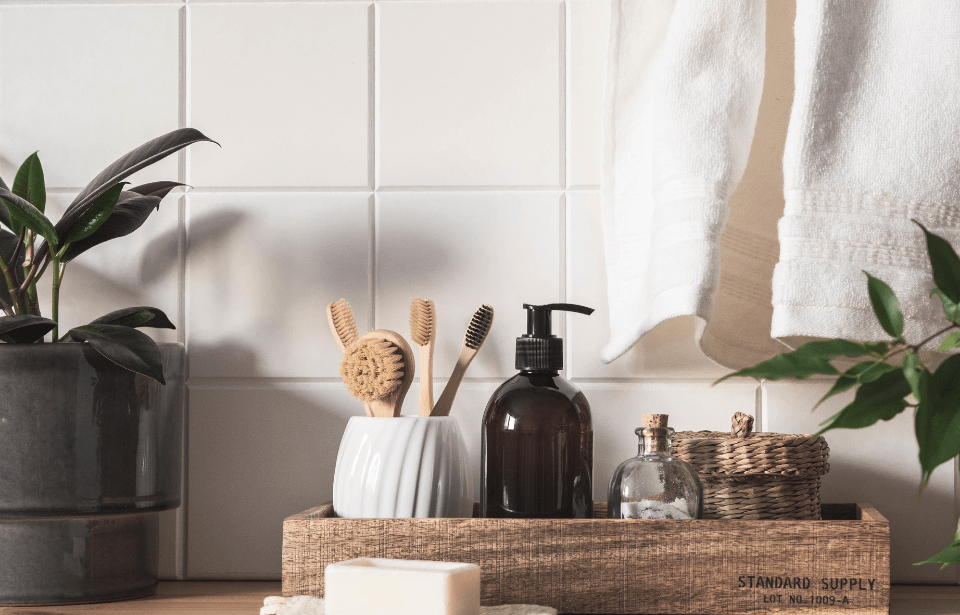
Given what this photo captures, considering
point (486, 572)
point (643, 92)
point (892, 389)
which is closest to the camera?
point (892, 389)

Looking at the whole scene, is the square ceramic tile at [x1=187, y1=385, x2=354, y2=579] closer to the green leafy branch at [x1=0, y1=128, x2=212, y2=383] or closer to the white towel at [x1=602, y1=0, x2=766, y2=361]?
the green leafy branch at [x1=0, y1=128, x2=212, y2=383]

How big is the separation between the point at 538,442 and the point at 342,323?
0.19 metres

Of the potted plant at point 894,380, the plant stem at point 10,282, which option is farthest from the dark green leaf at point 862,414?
the plant stem at point 10,282

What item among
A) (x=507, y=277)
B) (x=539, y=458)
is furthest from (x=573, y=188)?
(x=539, y=458)

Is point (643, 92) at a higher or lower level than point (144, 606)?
higher

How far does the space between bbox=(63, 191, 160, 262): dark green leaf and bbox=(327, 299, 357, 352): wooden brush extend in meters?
0.17

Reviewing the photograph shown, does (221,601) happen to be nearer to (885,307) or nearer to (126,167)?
(126,167)

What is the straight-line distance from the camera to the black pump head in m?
0.56

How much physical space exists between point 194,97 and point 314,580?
460mm

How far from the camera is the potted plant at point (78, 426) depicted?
1.74ft

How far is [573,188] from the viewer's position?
26.8 inches

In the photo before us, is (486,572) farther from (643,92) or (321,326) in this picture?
(643,92)

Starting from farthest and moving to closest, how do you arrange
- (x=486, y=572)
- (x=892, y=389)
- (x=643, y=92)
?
(x=643, y=92) → (x=486, y=572) → (x=892, y=389)

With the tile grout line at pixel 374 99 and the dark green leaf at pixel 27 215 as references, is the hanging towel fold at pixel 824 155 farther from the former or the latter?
the dark green leaf at pixel 27 215
